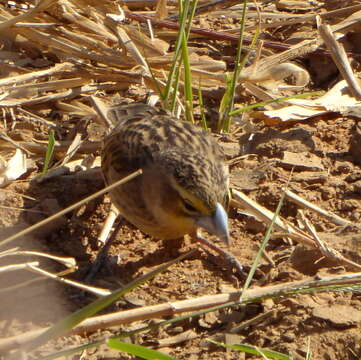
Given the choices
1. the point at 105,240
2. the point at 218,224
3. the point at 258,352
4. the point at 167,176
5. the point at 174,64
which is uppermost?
the point at 174,64

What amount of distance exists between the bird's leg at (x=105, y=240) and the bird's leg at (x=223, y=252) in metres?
0.58

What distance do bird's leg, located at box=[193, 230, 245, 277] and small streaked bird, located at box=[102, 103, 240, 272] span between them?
0.04 m

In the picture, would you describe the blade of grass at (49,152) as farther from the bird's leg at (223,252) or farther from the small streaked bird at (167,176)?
the bird's leg at (223,252)

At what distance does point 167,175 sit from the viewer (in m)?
5.70

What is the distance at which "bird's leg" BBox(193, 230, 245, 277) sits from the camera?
19.3 ft

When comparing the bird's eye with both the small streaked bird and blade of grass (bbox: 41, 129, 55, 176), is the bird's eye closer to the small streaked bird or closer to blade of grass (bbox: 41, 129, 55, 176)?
the small streaked bird

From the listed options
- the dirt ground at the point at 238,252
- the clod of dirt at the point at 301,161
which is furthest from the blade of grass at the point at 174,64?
the clod of dirt at the point at 301,161

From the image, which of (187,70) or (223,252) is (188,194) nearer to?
(223,252)

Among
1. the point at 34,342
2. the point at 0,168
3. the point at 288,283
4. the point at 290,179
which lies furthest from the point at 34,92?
the point at 34,342

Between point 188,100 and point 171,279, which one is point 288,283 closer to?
point 171,279

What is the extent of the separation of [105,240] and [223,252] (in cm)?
86

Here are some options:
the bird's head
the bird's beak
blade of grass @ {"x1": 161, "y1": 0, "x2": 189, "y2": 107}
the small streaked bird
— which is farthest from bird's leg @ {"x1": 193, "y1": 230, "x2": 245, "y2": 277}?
blade of grass @ {"x1": 161, "y1": 0, "x2": 189, "y2": 107}

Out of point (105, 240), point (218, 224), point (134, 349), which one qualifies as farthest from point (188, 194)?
point (134, 349)

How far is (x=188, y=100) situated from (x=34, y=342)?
9.92 feet
